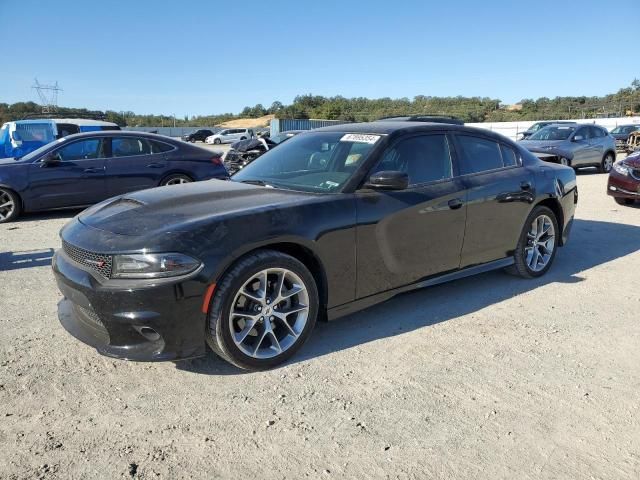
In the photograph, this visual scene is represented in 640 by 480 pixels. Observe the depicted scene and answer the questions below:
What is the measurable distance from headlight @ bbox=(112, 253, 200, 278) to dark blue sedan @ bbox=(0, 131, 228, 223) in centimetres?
589

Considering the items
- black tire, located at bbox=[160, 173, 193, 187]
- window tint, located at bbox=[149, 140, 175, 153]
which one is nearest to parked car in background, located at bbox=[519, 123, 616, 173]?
black tire, located at bbox=[160, 173, 193, 187]

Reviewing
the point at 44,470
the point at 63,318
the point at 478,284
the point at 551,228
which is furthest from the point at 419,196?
the point at 44,470

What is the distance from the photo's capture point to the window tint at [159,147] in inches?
364

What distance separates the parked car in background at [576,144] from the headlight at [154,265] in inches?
548

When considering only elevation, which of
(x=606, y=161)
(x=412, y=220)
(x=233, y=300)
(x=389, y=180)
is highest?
(x=389, y=180)

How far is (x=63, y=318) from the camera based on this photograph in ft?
11.4

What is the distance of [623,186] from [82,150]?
9531 mm

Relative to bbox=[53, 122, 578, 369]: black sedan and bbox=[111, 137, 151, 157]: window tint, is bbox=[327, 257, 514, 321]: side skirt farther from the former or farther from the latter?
bbox=[111, 137, 151, 157]: window tint

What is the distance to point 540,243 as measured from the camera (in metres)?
5.41

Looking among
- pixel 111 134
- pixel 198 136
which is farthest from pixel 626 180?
pixel 198 136

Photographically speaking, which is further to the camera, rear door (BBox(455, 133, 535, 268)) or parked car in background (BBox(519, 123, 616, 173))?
parked car in background (BBox(519, 123, 616, 173))

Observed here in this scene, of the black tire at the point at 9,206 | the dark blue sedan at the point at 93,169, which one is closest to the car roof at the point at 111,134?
the dark blue sedan at the point at 93,169

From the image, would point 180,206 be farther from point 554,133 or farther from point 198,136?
point 198,136

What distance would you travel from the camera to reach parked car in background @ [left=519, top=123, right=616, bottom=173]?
15281mm
